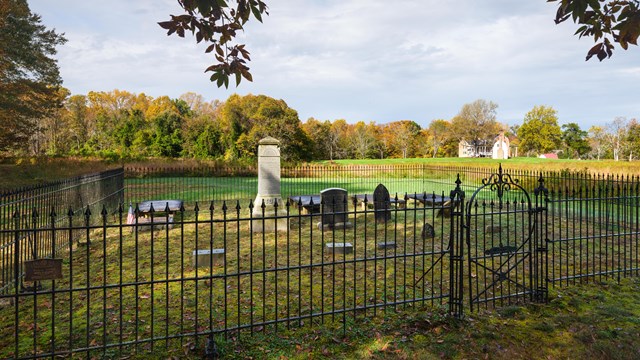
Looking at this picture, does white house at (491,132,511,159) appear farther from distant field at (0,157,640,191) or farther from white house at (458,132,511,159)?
distant field at (0,157,640,191)

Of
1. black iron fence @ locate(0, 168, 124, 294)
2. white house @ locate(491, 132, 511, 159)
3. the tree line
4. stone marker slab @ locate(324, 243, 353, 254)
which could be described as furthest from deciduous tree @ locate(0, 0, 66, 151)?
white house @ locate(491, 132, 511, 159)

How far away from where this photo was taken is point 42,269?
3754 mm

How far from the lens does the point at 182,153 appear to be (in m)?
42.1

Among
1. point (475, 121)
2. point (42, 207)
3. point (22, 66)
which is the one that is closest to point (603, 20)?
point (42, 207)

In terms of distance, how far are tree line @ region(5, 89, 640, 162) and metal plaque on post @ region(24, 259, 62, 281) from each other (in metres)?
28.8

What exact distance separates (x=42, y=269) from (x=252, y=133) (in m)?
37.7

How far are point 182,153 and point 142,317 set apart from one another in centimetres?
3908

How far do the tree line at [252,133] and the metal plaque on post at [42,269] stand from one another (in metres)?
28.8

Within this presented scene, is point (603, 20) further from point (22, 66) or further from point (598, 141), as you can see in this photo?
point (598, 141)

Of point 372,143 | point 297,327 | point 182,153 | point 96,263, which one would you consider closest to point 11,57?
point 182,153

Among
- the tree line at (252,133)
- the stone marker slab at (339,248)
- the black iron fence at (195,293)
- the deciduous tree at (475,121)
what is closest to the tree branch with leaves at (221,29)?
the black iron fence at (195,293)

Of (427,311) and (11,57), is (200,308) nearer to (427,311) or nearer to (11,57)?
(427,311)

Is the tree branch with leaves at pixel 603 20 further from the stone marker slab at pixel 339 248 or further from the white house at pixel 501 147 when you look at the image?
the white house at pixel 501 147

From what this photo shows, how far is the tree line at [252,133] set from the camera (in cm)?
4206
